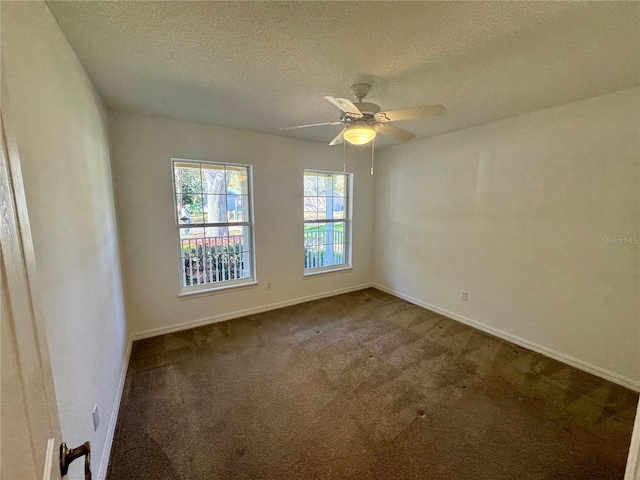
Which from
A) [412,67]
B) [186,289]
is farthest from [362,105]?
Result: [186,289]

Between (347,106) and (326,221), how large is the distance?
265cm

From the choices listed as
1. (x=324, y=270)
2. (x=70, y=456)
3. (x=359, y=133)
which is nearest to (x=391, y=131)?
(x=359, y=133)

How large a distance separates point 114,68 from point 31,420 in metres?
2.20

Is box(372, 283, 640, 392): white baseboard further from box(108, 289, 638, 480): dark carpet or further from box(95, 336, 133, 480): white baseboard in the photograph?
box(95, 336, 133, 480): white baseboard

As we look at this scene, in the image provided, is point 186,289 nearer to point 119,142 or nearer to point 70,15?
point 119,142

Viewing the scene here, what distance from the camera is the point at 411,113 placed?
184cm

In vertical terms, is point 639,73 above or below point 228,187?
above

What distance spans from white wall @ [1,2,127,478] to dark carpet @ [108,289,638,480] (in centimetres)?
45

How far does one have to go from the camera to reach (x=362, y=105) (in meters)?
1.89

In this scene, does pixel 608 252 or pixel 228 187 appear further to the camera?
pixel 228 187

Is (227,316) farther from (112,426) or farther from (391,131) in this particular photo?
(391,131)

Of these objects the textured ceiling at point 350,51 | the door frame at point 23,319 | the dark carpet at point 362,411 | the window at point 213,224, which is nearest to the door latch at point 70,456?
the door frame at point 23,319

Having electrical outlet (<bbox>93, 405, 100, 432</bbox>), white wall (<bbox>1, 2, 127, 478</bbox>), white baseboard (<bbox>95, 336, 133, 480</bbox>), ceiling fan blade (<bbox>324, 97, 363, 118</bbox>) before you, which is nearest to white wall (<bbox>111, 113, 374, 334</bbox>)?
white baseboard (<bbox>95, 336, 133, 480</bbox>)

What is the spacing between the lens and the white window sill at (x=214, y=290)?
10.6ft
